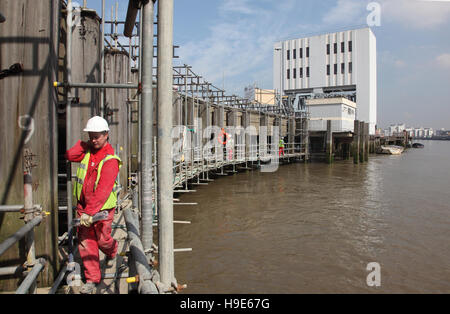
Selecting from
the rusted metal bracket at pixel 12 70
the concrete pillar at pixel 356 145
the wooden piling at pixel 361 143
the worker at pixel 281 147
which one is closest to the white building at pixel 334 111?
the wooden piling at pixel 361 143

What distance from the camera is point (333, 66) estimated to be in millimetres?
60906

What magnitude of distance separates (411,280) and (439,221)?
553 centimetres

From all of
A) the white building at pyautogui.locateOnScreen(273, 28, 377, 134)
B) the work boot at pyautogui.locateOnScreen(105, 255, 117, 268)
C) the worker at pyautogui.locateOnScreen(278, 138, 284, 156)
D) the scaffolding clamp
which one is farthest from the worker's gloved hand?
the white building at pyautogui.locateOnScreen(273, 28, 377, 134)

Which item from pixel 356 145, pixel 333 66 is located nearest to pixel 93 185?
pixel 356 145

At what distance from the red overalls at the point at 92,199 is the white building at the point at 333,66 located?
6061 centimetres

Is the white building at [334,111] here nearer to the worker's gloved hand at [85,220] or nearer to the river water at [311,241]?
the river water at [311,241]

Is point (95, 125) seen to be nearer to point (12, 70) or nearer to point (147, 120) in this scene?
point (147, 120)

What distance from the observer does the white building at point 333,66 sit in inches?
2295

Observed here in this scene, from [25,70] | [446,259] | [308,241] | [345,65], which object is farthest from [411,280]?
[345,65]

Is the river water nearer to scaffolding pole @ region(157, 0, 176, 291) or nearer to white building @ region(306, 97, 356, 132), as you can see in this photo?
scaffolding pole @ region(157, 0, 176, 291)

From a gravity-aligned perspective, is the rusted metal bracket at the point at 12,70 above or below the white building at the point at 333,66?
below

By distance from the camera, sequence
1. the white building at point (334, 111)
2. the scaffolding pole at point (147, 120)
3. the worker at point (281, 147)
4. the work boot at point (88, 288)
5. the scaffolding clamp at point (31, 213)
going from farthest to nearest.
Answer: the white building at point (334, 111) < the worker at point (281, 147) < the work boot at point (88, 288) < the scaffolding pole at point (147, 120) < the scaffolding clamp at point (31, 213)

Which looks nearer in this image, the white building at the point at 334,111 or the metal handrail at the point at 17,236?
the metal handrail at the point at 17,236

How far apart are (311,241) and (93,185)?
6581 mm
